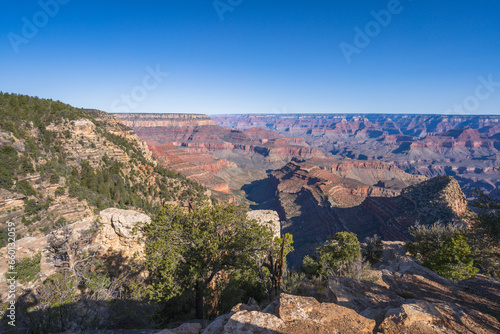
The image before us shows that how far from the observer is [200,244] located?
41.3 ft

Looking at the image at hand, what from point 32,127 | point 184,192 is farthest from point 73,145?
point 184,192

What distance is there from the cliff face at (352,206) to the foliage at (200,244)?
47805mm

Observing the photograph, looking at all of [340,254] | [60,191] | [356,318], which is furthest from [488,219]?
[60,191]

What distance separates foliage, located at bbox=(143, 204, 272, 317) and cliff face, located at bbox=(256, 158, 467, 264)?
47.8 metres

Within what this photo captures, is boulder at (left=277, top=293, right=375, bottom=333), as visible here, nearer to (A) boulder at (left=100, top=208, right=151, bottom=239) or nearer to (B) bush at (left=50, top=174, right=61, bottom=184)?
(A) boulder at (left=100, top=208, right=151, bottom=239)

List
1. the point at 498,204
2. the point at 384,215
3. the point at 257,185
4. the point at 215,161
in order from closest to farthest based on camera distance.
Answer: the point at 498,204, the point at 384,215, the point at 257,185, the point at 215,161

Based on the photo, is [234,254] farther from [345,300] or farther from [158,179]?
[158,179]

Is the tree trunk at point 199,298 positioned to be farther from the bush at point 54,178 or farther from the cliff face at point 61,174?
the bush at point 54,178


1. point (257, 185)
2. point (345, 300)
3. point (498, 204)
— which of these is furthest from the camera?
point (257, 185)

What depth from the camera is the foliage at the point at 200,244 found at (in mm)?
12703

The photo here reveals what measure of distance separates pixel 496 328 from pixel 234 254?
11904 millimetres

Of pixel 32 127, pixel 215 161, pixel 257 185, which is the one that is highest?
pixel 32 127

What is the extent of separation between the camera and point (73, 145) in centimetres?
4056

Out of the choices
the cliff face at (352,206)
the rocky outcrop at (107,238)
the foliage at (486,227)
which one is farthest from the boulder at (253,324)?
the cliff face at (352,206)
